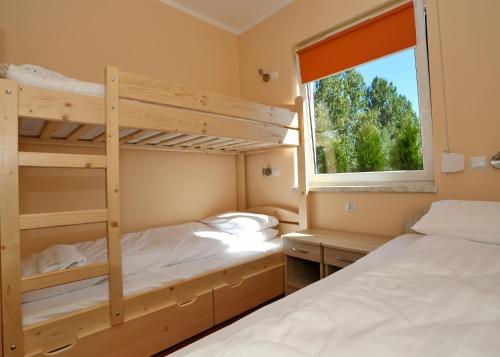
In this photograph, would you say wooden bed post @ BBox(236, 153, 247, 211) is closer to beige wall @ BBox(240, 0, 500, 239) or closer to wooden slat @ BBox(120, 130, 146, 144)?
beige wall @ BBox(240, 0, 500, 239)

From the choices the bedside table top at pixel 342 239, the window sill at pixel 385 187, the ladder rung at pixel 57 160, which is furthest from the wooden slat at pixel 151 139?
the window sill at pixel 385 187

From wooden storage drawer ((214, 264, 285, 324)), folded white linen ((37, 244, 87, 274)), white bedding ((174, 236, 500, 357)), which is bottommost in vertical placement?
wooden storage drawer ((214, 264, 285, 324))

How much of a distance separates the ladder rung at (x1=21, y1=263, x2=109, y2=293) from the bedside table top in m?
1.33

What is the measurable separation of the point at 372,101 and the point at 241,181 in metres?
1.60

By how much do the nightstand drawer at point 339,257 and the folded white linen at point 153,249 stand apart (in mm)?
774

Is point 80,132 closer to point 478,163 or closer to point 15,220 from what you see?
point 15,220

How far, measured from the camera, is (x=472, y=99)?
1.61 metres

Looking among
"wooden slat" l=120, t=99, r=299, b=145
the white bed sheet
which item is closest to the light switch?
the white bed sheet

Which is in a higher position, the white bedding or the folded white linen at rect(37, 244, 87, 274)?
the white bedding

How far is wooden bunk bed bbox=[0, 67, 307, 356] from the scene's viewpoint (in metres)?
1.11

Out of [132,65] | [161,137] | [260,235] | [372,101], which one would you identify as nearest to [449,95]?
[372,101]

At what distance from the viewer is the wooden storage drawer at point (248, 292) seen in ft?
5.83

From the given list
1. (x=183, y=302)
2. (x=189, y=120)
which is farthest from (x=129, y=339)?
(x=189, y=120)

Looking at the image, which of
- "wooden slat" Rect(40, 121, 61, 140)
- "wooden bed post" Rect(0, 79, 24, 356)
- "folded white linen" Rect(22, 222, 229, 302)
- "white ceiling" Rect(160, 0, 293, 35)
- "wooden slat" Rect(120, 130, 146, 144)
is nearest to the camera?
"wooden bed post" Rect(0, 79, 24, 356)
